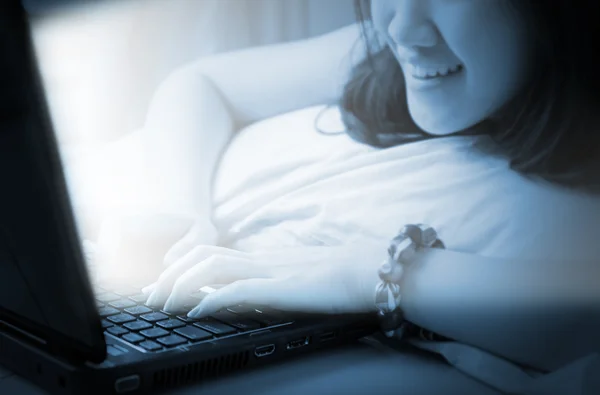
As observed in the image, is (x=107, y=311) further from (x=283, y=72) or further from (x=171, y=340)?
(x=283, y=72)

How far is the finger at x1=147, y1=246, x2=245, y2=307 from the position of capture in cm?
85

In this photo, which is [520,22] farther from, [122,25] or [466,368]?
[122,25]

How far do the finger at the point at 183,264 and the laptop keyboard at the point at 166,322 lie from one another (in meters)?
0.03

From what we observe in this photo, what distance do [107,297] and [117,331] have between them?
0.17 metres

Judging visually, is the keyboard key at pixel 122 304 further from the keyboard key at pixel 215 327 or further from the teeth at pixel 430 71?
the teeth at pixel 430 71

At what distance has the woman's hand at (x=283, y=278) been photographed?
82 centimetres

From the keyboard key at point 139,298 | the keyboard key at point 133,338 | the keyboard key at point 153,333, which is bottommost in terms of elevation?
the keyboard key at point 139,298

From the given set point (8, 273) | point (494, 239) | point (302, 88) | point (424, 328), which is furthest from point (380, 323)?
point (8, 273)

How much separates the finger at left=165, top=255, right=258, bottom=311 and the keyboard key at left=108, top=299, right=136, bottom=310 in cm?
5

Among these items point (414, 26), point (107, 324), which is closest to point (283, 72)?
point (414, 26)

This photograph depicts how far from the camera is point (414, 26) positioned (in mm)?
780

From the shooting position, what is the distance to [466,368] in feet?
2.44

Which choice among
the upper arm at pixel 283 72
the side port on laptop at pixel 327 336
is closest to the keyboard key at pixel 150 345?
the side port on laptop at pixel 327 336

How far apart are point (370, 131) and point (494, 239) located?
20 centimetres
